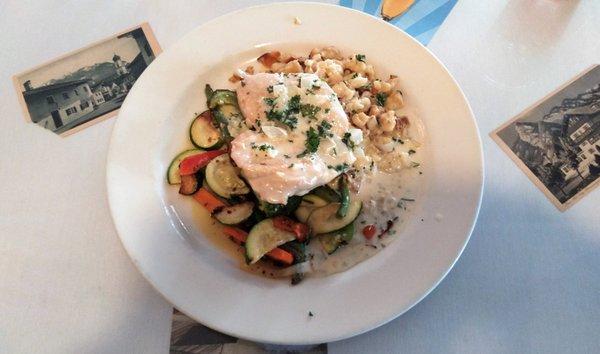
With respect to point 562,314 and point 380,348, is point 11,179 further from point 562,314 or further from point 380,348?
point 562,314

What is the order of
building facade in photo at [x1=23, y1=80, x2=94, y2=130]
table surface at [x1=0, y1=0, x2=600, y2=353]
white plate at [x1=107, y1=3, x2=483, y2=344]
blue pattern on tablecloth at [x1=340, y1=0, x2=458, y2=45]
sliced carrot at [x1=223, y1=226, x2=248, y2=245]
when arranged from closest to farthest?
white plate at [x1=107, y1=3, x2=483, y2=344]
table surface at [x1=0, y1=0, x2=600, y2=353]
sliced carrot at [x1=223, y1=226, x2=248, y2=245]
building facade in photo at [x1=23, y1=80, x2=94, y2=130]
blue pattern on tablecloth at [x1=340, y1=0, x2=458, y2=45]

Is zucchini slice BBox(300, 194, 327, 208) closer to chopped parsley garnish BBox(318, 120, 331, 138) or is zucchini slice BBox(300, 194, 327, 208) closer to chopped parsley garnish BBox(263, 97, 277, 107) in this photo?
chopped parsley garnish BBox(318, 120, 331, 138)

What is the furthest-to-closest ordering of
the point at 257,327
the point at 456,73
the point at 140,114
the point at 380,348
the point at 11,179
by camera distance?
the point at 456,73, the point at 11,179, the point at 140,114, the point at 380,348, the point at 257,327

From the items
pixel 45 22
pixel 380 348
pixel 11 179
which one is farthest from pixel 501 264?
pixel 45 22

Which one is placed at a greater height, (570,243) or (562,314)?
(570,243)

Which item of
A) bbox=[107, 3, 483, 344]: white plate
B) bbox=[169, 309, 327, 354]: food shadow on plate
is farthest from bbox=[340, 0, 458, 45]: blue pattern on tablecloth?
bbox=[169, 309, 327, 354]: food shadow on plate

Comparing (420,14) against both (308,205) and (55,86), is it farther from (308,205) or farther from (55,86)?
(55,86)
